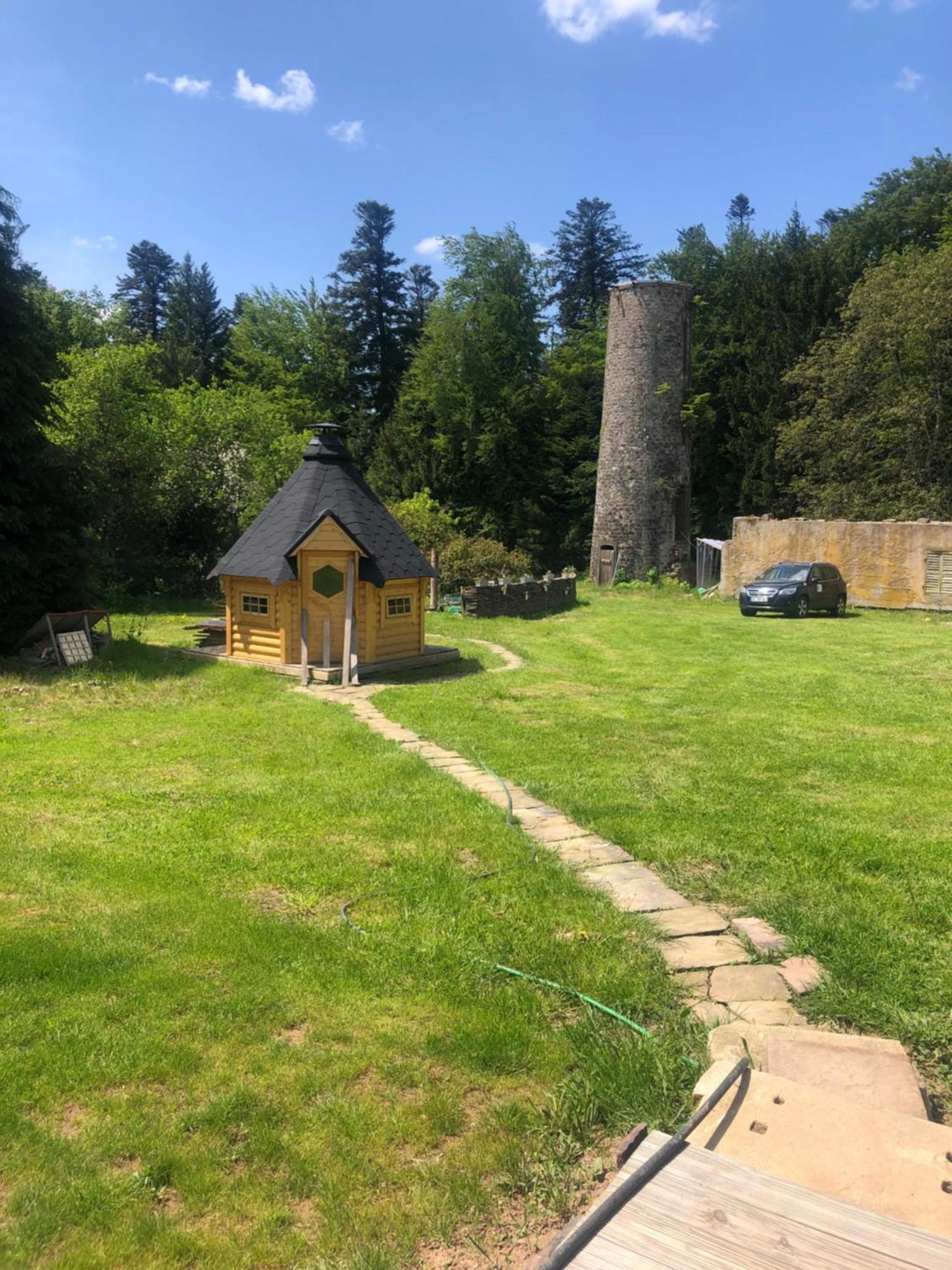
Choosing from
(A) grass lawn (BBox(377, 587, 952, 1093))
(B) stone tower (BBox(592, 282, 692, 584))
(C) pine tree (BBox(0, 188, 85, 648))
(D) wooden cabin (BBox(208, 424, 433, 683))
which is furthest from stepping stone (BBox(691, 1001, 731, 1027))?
(B) stone tower (BBox(592, 282, 692, 584))

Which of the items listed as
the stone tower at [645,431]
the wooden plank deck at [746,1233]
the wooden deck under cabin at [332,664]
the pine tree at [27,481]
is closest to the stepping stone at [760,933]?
the wooden plank deck at [746,1233]

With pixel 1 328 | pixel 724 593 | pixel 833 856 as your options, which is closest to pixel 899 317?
pixel 724 593

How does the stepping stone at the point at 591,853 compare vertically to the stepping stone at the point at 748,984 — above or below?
above

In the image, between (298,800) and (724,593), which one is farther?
(724,593)

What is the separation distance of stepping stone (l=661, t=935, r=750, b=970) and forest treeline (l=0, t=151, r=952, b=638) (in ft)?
43.3

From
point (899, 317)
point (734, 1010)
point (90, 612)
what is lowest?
point (734, 1010)

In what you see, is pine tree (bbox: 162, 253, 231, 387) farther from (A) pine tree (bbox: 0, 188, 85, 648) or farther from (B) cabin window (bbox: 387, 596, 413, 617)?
(B) cabin window (bbox: 387, 596, 413, 617)

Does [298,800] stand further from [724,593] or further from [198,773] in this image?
[724,593]

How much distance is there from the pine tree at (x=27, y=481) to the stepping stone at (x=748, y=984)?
13508 millimetres

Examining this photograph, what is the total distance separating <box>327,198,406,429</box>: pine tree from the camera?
50.1m

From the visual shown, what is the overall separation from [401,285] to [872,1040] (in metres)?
53.7

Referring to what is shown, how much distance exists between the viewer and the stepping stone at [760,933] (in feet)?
14.8

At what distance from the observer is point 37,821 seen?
21.5 ft

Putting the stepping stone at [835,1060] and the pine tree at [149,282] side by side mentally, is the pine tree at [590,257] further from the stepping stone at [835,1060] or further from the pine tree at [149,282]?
the stepping stone at [835,1060]
